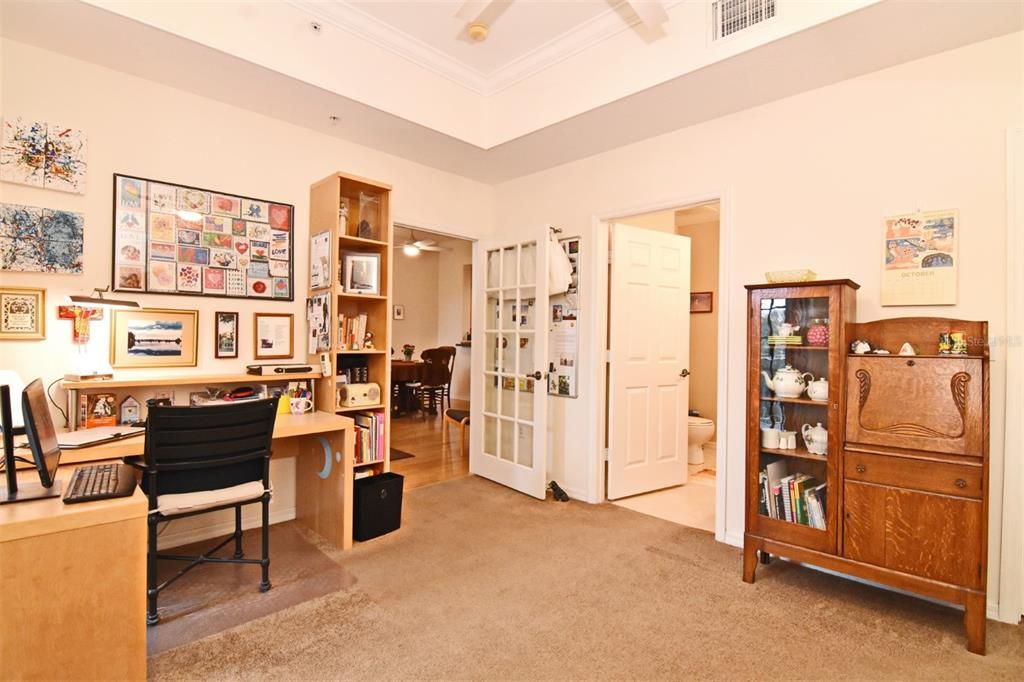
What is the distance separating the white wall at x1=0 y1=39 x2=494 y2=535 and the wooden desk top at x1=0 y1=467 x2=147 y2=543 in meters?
1.31

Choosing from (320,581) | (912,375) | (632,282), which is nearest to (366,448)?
(320,581)

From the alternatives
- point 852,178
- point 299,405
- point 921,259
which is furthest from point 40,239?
point 921,259

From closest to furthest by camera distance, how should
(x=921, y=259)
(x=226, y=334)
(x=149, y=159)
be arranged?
(x=921, y=259)
(x=149, y=159)
(x=226, y=334)

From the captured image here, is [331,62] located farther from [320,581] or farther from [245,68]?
[320,581]

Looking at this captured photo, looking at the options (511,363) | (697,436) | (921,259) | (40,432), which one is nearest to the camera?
(40,432)

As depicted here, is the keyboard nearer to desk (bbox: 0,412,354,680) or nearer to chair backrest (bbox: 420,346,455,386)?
desk (bbox: 0,412,354,680)

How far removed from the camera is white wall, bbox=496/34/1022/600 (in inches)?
89.5

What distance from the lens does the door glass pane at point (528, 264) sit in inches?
155

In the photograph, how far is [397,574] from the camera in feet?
8.50

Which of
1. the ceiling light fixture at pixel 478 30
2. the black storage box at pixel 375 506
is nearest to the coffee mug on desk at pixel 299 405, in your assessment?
the black storage box at pixel 375 506

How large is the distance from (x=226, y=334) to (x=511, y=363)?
2045 millimetres

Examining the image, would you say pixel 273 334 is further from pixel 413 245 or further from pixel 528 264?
pixel 413 245

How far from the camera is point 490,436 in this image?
14.2ft

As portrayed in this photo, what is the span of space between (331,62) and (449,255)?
6.09 m
